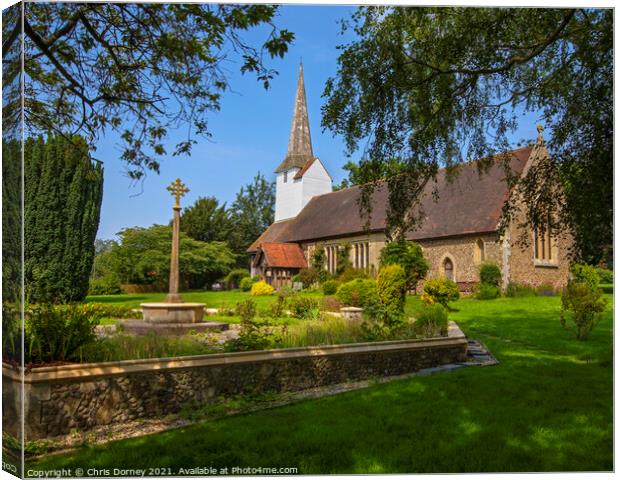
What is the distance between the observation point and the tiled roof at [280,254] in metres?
6.40

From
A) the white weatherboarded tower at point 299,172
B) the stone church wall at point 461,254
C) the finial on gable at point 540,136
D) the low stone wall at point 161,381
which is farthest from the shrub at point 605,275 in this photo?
the white weatherboarded tower at point 299,172

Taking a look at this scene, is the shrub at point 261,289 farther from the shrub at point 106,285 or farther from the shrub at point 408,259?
the shrub at point 408,259

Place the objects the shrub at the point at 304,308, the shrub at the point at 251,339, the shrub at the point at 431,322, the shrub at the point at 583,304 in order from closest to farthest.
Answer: the shrub at the point at 251,339, the shrub at the point at 583,304, the shrub at the point at 304,308, the shrub at the point at 431,322

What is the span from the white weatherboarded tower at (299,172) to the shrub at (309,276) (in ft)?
5.23

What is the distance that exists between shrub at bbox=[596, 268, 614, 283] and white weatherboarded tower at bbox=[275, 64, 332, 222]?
3337 mm

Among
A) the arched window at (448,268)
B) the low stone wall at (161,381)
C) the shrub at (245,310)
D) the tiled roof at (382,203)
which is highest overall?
the tiled roof at (382,203)

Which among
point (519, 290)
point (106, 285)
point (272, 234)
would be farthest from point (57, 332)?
point (519, 290)

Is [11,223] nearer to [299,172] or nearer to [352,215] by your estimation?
[299,172]

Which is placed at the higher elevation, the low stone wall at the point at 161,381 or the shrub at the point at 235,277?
the shrub at the point at 235,277

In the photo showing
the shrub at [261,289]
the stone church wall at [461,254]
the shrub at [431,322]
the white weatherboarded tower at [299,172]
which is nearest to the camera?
the white weatherboarded tower at [299,172]

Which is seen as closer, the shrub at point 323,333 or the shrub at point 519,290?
the shrub at point 323,333

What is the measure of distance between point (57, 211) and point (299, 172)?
9.16 ft

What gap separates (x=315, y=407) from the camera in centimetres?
499

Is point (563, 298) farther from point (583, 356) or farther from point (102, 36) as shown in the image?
point (102, 36)
